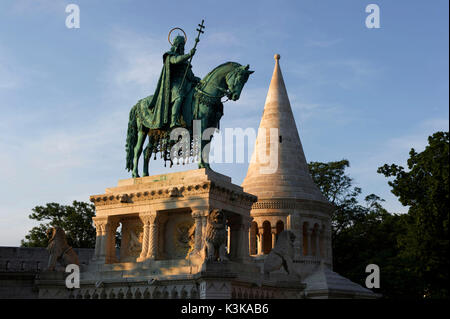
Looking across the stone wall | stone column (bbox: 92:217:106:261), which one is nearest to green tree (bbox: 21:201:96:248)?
the stone wall

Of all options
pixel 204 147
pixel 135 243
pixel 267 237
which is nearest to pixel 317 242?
pixel 267 237

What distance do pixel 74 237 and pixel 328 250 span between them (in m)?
18.9

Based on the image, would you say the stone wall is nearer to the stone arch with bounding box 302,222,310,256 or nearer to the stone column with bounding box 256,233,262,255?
the stone column with bounding box 256,233,262,255

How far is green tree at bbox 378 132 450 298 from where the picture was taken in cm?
2328

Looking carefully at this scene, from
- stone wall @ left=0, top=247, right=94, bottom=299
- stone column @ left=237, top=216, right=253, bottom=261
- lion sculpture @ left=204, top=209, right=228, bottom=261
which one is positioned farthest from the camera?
stone wall @ left=0, top=247, right=94, bottom=299

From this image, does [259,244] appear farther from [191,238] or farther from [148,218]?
[148,218]

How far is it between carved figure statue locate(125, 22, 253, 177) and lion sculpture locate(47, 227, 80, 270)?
3857mm

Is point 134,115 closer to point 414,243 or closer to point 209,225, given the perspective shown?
point 209,225

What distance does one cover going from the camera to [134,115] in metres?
25.7

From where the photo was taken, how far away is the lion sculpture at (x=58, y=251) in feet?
75.7

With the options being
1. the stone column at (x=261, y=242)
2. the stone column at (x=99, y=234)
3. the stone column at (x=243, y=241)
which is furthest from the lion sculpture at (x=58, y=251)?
the stone column at (x=261, y=242)

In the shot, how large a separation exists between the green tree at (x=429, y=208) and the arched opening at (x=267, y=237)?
1182 cm

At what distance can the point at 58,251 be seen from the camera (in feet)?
76.1
